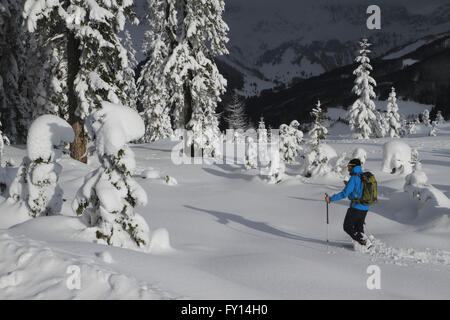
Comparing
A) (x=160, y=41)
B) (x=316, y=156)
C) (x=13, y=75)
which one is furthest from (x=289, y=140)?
(x=13, y=75)

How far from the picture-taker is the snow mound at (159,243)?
7.05m

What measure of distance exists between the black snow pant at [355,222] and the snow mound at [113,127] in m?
4.68

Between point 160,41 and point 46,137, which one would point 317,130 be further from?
point 46,137

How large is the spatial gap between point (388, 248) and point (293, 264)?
Result: 2756 mm

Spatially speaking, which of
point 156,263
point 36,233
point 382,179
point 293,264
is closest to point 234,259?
point 293,264

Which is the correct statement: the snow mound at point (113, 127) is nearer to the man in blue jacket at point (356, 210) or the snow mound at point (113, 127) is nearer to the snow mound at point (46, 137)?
the snow mound at point (46, 137)

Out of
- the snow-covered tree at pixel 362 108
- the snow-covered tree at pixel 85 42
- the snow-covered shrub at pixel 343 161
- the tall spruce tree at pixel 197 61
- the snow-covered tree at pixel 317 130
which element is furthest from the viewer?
the snow-covered tree at pixel 362 108

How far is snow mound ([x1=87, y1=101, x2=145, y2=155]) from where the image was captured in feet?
22.0

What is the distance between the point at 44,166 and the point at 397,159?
14.9 meters

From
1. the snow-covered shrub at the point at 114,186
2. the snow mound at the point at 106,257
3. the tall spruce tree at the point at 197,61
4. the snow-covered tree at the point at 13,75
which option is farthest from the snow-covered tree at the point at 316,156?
the snow-covered tree at the point at 13,75

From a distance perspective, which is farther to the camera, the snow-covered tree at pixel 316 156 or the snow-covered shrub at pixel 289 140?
the snow-covered shrub at pixel 289 140

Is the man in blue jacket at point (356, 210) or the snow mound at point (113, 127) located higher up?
the snow mound at point (113, 127)

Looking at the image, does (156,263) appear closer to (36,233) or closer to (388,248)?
(36,233)

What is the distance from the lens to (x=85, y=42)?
14.6 m
